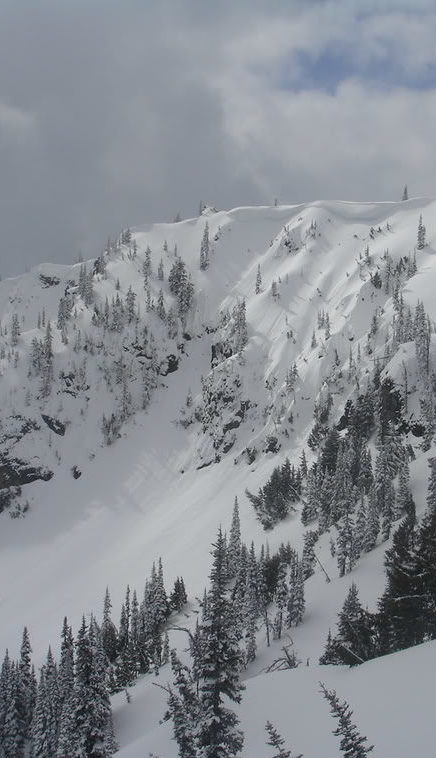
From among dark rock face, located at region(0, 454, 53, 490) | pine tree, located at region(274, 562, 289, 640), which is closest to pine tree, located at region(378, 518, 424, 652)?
pine tree, located at region(274, 562, 289, 640)

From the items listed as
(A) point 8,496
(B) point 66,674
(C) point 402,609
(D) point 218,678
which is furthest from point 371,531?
(A) point 8,496

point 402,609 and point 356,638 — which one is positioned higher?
point 402,609

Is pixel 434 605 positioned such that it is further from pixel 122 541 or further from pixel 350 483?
pixel 122 541

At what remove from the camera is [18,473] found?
18900cm

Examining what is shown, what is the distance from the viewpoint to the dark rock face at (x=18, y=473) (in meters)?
188

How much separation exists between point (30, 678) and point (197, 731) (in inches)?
2220

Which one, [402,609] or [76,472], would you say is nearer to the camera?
[402,609]

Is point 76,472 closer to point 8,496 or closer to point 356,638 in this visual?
point 8,496

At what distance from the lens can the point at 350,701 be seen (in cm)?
3077

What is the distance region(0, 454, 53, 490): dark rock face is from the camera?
616 ft

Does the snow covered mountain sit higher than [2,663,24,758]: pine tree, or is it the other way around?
the snow covered mountain

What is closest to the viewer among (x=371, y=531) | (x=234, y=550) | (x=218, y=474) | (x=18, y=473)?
(x=371, y=531)

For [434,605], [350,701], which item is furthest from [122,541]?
[350,701]

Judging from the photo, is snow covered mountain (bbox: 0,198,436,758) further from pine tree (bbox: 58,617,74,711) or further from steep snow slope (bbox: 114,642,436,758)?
steep snow slope (bbox: 114,642,436,758)
